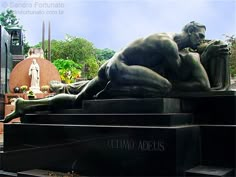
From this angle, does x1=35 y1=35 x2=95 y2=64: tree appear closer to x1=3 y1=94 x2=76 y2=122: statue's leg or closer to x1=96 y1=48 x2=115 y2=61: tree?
x1=96 y1=48 x2=115 y2=61: tree

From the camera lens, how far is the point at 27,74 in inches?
978

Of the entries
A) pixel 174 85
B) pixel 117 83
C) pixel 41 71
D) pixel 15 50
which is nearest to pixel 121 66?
pixel 117 83

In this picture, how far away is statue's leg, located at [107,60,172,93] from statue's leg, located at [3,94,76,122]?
3.31ft

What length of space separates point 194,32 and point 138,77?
3.72ft

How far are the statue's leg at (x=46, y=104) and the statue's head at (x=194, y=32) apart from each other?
208 centimetres

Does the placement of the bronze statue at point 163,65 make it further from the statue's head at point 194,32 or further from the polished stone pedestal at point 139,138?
the polished stone pedestal at point 139,138

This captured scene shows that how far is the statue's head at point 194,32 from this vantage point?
5.20m

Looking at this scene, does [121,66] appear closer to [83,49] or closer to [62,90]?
[62,90]

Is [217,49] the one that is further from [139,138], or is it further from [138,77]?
[139,138]

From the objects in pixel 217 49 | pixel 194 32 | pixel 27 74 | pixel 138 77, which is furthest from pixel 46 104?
pixel 27 74

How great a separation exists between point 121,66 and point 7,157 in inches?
95.2

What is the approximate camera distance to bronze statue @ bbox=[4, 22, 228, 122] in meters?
4.90

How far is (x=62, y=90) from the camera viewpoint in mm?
6320

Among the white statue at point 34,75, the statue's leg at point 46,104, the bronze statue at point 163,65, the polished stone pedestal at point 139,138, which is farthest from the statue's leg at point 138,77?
the white statue at point 34,75
